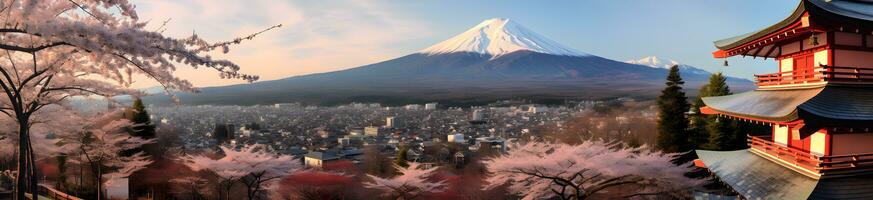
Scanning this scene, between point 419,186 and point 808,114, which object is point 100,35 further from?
point 419,186

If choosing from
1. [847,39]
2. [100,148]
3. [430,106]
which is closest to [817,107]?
[847,39]

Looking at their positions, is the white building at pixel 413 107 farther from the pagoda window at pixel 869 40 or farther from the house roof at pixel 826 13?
the pagoda window at pixel 869 40

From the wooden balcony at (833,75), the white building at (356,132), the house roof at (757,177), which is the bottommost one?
the white building at (356,132)

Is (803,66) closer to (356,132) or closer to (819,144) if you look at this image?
(819,144)

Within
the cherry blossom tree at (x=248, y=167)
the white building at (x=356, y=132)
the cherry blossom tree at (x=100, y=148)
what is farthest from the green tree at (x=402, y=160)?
the white building at (x=356, y=132)

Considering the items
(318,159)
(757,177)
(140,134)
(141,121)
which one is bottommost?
(318,159)

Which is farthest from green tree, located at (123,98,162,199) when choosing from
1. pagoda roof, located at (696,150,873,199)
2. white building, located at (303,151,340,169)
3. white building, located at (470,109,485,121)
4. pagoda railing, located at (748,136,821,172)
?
white building, located at (470,109,485,121)
